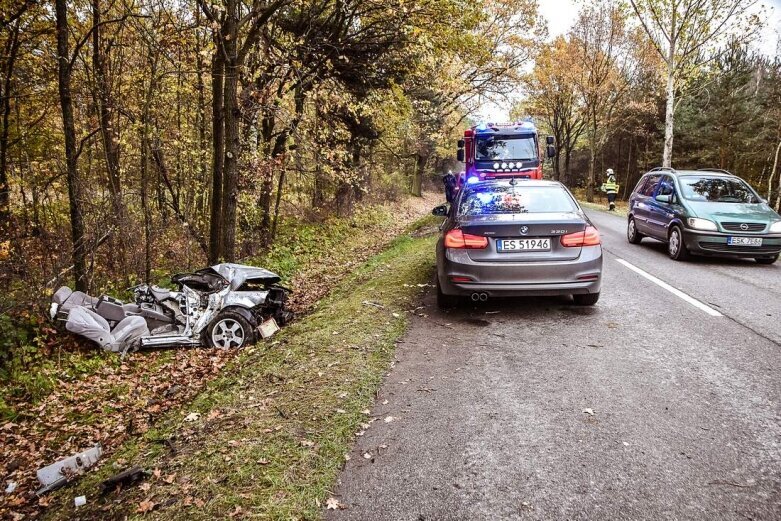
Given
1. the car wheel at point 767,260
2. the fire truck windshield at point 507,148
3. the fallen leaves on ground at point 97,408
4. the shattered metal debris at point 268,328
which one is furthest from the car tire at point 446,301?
the fire truck windshield at point 507,148

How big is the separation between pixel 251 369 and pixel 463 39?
9.59 metres

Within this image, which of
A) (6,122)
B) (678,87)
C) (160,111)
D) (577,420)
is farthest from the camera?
(678,87)

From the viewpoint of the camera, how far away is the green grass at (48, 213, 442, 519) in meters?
2.81

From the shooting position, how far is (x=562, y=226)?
561 centimetres

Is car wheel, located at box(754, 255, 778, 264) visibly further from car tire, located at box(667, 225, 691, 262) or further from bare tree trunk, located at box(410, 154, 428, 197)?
bare tree trunk, located at box(410, 154, 428, 197)

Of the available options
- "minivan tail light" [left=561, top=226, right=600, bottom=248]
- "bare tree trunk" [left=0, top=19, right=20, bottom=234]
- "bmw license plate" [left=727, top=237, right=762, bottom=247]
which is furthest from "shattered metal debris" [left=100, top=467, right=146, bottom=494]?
"bmw license plate" [left=727, top=237, right=762, bottom=247]

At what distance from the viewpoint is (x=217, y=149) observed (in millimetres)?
9648

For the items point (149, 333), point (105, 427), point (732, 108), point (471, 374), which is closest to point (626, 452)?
point (471, 374)

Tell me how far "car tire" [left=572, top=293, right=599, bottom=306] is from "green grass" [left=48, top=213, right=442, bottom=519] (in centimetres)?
234

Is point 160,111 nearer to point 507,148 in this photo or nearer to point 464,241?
point 464,241

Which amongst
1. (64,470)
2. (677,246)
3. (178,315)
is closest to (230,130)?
(178,315)

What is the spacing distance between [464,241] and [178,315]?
4466 millimetres

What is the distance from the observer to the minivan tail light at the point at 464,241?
5629 mm

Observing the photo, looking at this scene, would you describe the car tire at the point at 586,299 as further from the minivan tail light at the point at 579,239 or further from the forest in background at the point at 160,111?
the forest in background at the point at 160,111
